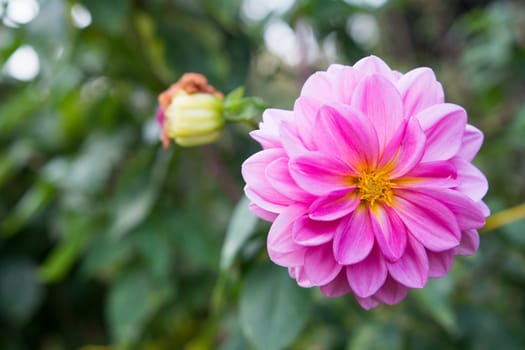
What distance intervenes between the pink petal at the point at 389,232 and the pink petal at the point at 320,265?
0.10ft

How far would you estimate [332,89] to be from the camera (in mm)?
365

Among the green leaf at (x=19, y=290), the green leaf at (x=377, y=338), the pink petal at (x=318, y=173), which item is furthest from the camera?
the green leaf at (x=19, y=290)

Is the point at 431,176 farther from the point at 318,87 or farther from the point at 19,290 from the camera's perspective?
the point at 19,290

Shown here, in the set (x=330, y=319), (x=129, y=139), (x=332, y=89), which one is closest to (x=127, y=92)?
(x=129, y=139)

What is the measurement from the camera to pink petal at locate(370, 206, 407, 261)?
35cm

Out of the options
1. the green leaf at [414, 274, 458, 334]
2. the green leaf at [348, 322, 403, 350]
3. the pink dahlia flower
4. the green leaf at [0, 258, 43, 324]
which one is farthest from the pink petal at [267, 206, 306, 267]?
the green leaf at [0, 258, 43, 324]

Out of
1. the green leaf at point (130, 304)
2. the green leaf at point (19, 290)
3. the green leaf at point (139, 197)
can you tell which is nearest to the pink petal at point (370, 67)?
the green leaf at point (139, 197)

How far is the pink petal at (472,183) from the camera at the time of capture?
14.3 inches

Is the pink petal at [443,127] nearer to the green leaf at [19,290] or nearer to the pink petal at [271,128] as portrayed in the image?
the pink petal at [271,128]

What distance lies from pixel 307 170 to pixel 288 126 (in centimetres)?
3

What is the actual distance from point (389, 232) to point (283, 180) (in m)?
0.07

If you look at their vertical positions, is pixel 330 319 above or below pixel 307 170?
below

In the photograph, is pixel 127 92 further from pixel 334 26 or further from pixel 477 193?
pixel 477 193

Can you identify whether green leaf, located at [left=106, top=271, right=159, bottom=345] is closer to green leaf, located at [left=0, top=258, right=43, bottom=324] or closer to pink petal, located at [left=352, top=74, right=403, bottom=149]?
green leaf, located at [left=0, top=258, right=43, bottom=324]
